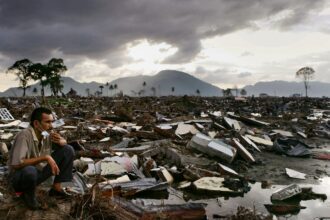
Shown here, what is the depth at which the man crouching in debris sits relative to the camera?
3965mm

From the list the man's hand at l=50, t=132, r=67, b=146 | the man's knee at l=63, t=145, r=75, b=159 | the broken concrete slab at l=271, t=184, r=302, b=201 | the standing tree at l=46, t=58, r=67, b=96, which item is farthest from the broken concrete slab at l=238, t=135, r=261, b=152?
the standing tree at l=46, t=58, r=67, b=96

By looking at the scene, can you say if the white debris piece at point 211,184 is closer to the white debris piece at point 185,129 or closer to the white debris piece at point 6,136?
the white debris piece at point 185,129

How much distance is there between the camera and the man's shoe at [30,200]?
412 cm

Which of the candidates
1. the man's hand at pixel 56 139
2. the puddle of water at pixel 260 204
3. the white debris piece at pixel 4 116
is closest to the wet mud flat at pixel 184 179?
the puddle of water at pixel 260 204

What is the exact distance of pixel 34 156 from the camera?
4148 millimetres

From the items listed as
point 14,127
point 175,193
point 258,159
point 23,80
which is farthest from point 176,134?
point 23,80

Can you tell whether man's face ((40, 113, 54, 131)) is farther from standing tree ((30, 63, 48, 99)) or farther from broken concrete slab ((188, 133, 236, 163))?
standing tree ((30, 63, 48, 99))

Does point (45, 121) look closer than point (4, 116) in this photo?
Yes

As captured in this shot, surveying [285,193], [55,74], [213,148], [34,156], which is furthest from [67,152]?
[55,74]

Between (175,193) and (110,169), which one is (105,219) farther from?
(110,169)

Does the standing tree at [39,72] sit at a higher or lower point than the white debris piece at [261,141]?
higher

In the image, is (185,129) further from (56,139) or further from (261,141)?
(56,139)

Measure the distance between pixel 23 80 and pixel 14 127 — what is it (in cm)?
4805

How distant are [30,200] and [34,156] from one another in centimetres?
47
